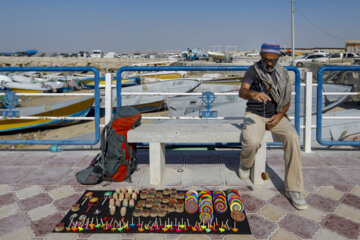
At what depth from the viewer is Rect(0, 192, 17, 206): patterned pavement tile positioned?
328cm

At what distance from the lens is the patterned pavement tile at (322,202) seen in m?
3.07

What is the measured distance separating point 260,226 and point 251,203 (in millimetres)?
449

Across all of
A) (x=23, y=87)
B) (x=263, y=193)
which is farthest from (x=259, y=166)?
(x=23, y=87)

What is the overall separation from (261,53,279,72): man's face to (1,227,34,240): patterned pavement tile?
9.43 ft

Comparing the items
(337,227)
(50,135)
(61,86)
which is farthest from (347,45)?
(337,227)

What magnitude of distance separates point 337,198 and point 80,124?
496 inches

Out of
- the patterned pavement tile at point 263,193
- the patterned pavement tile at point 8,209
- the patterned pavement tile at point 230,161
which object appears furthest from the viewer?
the patterned pavement tile at point 230,161

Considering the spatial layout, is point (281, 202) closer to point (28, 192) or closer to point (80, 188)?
point (80, 188)

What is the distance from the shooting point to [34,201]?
10.8 feet

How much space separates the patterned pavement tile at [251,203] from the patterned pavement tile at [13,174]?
283 cm

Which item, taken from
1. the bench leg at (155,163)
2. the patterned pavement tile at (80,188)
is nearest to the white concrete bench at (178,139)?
the bench leg at (155,163)

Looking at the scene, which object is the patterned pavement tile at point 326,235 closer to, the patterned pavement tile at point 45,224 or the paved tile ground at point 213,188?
the paved tile ground at point 213,188

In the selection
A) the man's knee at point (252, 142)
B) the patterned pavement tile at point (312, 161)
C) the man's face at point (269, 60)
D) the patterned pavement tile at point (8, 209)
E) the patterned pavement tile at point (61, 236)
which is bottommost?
the patterned pavement tile at point (61, 236)

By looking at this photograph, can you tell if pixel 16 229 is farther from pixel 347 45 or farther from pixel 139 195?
pixel 347 45
